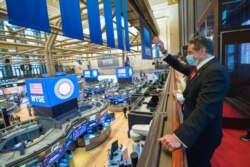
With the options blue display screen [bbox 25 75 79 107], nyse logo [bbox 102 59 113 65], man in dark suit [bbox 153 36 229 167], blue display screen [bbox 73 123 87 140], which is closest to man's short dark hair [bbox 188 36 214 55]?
man in dark suit [bbox 153 36 229 167]

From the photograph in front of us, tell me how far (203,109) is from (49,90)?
5.73 meters

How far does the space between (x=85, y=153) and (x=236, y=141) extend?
7181mm

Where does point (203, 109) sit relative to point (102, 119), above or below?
above

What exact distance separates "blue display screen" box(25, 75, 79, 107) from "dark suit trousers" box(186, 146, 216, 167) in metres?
5.39

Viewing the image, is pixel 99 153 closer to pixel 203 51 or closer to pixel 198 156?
pixel 198 156

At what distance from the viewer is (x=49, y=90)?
221 inches

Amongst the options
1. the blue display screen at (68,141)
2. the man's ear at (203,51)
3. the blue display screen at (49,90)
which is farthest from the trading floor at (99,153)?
the man's ear at (203,51)

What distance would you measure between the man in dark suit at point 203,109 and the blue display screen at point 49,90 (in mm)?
5419

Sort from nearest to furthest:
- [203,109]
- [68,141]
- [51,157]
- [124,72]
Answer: [203,109] < [51,157] < [68,141] < [124,72]

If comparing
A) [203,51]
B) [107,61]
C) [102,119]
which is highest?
[107,61]

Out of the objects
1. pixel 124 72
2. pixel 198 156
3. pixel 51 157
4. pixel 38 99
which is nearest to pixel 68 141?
pixel 51 157

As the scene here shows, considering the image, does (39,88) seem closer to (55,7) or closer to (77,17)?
(77,17)

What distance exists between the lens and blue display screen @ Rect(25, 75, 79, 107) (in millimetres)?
5562

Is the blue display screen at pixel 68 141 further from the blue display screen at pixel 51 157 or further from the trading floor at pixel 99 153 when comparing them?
the trading floor at pixel 99 153
